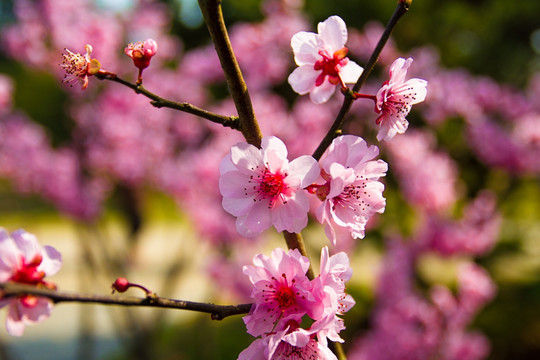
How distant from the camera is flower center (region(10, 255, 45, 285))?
2.19 ft

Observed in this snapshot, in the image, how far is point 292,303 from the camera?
27.9 inches

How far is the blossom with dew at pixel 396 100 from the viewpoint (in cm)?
77

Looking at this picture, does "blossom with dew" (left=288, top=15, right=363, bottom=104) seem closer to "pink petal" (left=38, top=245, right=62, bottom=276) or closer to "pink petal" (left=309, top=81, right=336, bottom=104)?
"pink petal" (left=309, top=81, right=336, bottom=104)

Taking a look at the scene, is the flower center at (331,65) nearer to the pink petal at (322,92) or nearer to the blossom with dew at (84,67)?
the pink petal at (322,92)

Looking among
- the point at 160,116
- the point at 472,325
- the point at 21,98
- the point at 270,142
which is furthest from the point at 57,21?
the point at 21,98

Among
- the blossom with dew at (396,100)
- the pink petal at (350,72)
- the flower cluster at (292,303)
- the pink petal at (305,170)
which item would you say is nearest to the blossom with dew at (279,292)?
the flower cluster at (292,303)

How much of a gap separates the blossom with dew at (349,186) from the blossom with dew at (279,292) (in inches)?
2.9

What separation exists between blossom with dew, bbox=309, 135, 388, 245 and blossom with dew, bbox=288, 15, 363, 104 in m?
0.16

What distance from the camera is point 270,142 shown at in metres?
0.69

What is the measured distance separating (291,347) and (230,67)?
0.43 m

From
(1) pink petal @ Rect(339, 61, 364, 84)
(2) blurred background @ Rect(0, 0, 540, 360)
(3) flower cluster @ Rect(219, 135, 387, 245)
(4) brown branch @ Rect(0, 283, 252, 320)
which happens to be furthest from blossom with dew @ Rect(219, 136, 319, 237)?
(2) blurred background @ Rect(0, 0, 540, 360)

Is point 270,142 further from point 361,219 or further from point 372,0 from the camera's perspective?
point 372,0

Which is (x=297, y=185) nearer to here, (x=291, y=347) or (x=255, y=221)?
(x=255, y=221)

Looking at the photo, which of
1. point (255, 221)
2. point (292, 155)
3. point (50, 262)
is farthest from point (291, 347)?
point (292, 155)
